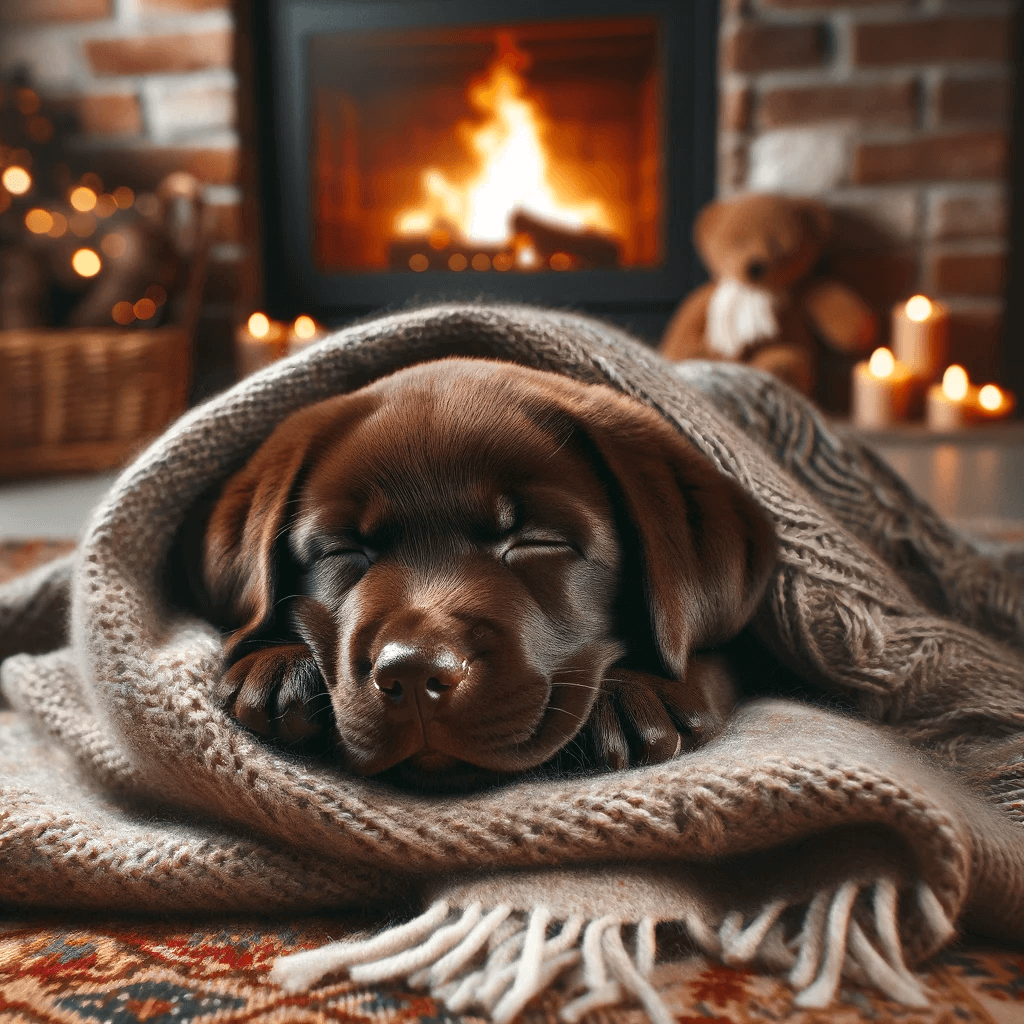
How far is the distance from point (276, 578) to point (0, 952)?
1.40 ft

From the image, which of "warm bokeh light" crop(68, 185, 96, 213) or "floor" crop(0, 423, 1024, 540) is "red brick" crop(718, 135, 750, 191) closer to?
"floor" crop(0, 423, 1024, 540)

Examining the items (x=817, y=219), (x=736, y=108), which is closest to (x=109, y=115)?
(x=736, y=108)

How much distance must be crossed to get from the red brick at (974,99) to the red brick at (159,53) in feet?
9.56

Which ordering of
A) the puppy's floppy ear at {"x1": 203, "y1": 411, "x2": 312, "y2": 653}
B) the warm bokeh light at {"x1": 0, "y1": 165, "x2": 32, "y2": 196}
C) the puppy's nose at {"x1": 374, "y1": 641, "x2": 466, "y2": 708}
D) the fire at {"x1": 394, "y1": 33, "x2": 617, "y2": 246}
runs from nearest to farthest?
1. the puppy's nose at {"x1": 374, "y1": 641, "x2": 466, "y2": 708}
2. the puppy's floppy ear at {"x1": 203, "y1": 411, "x2": 312, "y2": 653}
3. the warm bokeh light at {"x1": 0, "y1": 165, "x2": 32, "y2": 196}
4. the fire at {"x1": 394, "y1": 33, "x2": 617, "y2": 246}

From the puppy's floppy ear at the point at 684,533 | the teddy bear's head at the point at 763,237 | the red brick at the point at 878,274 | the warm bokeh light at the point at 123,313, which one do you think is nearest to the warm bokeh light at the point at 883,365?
the red brick at the point at 878,274

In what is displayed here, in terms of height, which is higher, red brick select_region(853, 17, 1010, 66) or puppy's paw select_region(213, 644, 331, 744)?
red brick select_region(853, 17, 1010, 66)

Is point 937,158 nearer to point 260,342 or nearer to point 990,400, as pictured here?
point 990,400

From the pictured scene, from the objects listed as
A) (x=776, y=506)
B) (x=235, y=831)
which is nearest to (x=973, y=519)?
(x=776, y=506)

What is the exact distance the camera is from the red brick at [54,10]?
4.48 m

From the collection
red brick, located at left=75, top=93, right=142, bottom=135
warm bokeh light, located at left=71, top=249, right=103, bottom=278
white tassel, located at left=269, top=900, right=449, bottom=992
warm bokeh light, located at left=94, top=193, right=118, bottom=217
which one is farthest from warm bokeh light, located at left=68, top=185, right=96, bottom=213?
white tassel, located at left=269, top=900, right=449, bottom=992

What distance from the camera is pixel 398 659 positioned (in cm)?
90

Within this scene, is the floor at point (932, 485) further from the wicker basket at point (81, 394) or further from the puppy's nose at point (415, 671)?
the puppy's nose at point (415, 671)

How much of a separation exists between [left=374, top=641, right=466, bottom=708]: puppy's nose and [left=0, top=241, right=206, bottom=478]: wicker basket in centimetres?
277

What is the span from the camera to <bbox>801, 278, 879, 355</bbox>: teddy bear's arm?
424 centimetres
